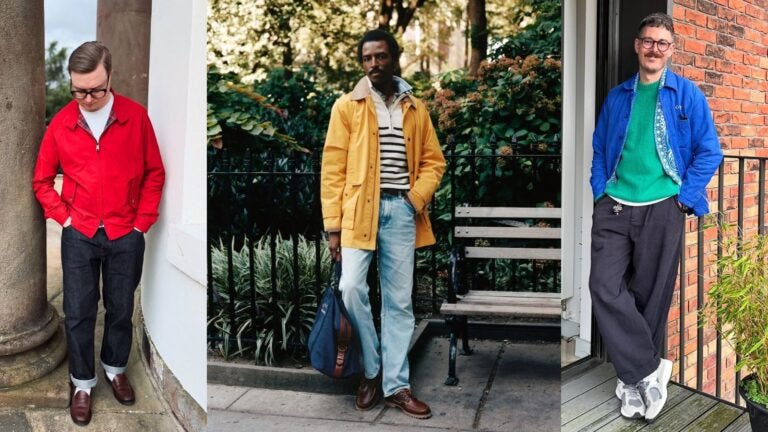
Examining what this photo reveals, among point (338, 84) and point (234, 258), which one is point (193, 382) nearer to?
point (234, 258)

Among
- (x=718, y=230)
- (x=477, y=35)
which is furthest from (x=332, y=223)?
(x=477, y=35)

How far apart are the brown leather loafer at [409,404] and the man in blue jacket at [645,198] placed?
910 millimetres

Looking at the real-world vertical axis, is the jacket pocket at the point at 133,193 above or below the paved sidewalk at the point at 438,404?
above

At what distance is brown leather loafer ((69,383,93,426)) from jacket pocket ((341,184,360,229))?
1316 mm

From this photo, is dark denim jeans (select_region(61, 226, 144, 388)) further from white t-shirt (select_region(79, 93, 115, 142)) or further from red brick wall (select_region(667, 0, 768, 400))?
red brick wall (select_region(667, 0, 768, 400))

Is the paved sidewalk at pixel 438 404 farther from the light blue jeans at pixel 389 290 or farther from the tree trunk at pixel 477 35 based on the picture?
the tree trunk at pixel 477 35

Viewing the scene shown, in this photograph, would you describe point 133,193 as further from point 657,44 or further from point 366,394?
point 657,44

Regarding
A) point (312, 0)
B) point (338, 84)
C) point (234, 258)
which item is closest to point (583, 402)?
point (234, 258)

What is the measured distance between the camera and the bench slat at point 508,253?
13.5 ft

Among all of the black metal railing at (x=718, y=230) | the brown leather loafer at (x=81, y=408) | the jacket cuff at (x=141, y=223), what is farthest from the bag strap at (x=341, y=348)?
the black metal railing at (x=718, y=230)

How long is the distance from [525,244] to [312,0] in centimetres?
641

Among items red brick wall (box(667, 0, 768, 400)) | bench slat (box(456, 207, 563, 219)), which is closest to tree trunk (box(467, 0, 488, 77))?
red brick wall (box(667, 0, 768, 400))

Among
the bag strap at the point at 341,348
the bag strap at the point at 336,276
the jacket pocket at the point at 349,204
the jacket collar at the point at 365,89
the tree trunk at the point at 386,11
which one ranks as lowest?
the bag strap at the point at 341,348

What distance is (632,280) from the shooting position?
10.8 ft
